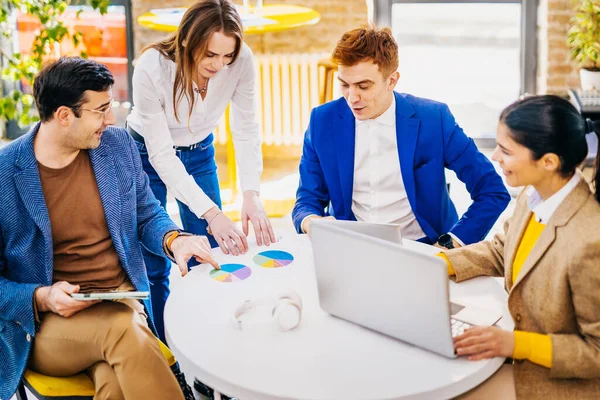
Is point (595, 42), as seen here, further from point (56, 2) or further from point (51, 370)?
point (51, 370)

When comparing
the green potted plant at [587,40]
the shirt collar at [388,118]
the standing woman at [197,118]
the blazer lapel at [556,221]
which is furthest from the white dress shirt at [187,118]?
the green potted plant at [587,40]

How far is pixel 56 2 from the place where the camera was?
13.0 feet

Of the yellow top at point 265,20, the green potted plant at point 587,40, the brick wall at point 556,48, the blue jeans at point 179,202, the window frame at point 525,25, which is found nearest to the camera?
the blue jeans at point 179,202

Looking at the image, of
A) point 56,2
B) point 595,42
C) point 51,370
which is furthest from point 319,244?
point 595,42

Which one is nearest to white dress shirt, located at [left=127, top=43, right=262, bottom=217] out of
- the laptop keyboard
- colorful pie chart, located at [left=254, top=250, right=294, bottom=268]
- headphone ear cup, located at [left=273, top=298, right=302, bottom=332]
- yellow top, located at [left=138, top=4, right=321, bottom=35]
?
colorful pie chart, located at [left=254, top=250, right=294, bottom=268]

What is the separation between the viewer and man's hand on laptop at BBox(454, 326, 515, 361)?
158cm

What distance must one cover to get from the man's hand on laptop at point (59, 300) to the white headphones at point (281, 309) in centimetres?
39

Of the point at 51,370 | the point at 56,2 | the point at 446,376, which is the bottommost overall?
the point at 51,370

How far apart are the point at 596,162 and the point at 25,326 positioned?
1.32 metres

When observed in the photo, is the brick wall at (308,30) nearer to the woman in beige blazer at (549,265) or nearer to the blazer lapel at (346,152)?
the blazer lapel at (346,152)

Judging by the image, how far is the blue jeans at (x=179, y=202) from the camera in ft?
8.61

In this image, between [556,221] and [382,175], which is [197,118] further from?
[556,221]

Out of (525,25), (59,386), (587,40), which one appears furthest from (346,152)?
(525,25)

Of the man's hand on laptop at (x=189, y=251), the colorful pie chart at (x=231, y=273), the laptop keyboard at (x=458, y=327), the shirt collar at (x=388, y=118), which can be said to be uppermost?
the shirt collar at (x=388, y=118)
